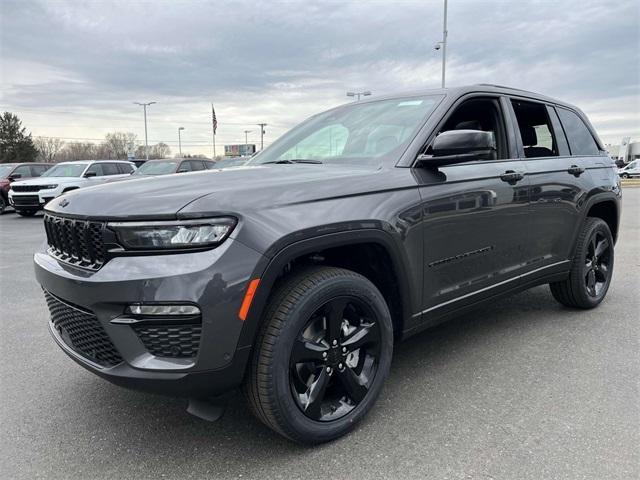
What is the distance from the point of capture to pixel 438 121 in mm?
2982

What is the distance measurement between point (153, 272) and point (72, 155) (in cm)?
9150

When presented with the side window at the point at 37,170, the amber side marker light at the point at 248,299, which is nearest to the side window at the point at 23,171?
the side window at the point at 37,170

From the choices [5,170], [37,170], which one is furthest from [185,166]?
[5,170]

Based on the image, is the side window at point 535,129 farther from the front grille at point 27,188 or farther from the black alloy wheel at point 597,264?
the front grille at point 27,188

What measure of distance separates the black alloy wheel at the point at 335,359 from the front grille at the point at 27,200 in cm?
1530

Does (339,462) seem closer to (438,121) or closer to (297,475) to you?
(297,475)

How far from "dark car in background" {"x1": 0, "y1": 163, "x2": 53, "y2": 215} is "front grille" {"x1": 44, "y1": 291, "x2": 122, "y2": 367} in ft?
58.0

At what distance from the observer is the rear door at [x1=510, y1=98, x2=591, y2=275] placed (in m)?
Result: 3.65

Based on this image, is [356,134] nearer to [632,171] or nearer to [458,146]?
[458,146]

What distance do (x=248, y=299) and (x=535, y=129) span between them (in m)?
3.14

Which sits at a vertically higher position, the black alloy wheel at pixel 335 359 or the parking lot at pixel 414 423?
the black alloy wheel at pixel 335 359

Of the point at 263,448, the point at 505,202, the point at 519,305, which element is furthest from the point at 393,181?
the point at 519,305

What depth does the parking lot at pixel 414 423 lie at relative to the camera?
7.35ft

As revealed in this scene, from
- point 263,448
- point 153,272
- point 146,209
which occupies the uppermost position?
point 146,209
